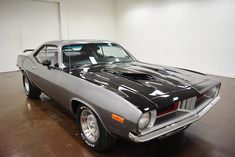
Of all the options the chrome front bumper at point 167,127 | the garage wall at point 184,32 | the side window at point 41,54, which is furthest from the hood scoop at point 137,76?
the garage wall at point 184,32

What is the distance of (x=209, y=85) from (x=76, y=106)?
1.57 metres

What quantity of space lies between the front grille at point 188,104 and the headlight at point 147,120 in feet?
1.25

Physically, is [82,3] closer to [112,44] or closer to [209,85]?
[112,44]

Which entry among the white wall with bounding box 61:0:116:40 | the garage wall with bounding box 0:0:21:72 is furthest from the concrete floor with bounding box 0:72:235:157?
the white wall with bounding box 61:0:116:40

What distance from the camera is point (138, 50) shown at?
28.3ft

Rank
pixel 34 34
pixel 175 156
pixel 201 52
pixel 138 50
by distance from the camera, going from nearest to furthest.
A: pixel 175 156 < pixel 201 52 < pixel 34 34 < pixel 138 50

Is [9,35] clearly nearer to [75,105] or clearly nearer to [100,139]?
[75,105]

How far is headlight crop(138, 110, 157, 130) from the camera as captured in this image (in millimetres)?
1522

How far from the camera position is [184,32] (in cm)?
656

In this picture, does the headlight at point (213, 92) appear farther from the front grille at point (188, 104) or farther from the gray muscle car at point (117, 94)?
the front grille at point (188, 104)

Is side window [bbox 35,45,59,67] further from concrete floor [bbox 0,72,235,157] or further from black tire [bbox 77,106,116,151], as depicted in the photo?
black tire [bbox 77,106,116,151]

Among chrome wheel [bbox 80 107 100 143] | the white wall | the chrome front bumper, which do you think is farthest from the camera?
the white wall

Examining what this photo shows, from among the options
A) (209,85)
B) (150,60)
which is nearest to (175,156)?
(209,85)

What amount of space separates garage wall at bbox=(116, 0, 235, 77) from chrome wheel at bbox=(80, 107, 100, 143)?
5.17m
